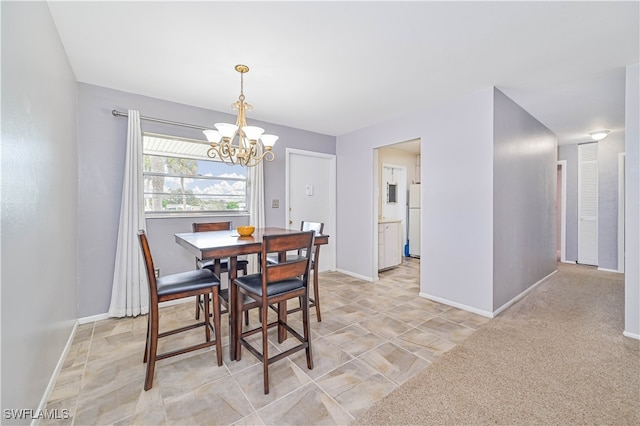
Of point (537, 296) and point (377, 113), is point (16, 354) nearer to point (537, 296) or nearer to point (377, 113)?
point (377, 113)

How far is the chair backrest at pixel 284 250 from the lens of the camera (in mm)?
1712

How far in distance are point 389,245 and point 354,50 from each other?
11.2ft

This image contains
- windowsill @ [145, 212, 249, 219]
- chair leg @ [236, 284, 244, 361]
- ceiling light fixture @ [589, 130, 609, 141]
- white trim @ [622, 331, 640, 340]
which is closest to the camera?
chair leg @ [236, 284, 244, 361]

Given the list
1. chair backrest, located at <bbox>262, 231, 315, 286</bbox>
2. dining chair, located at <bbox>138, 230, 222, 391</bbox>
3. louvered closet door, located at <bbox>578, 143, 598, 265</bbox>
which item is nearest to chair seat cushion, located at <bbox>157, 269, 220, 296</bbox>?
dining chair, located at <bbox>138, 230, 222, 391</bbox>

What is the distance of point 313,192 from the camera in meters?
4.57

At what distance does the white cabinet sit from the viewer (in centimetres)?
467

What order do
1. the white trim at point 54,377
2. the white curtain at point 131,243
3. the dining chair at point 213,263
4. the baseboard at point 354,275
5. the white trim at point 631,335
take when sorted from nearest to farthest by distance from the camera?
the white trim at point 54,377
the white trim at point 631,335
the dining chair at point 213,263
the white curtain at point 131,243
the baseboard at point 354,275

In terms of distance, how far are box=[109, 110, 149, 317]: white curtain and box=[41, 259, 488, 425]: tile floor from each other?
0.16 metres

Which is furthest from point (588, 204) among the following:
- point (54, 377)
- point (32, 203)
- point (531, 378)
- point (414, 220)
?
point (54, 377)

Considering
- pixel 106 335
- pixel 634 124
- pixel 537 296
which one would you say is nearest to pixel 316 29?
pixel 634 124

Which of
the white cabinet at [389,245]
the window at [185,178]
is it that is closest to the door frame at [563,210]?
the white cabinet at [389,245]

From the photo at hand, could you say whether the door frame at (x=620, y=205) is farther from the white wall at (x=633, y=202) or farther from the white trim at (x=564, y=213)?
the white wall at (x=633, y=202)

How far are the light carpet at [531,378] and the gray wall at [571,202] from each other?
322 cm

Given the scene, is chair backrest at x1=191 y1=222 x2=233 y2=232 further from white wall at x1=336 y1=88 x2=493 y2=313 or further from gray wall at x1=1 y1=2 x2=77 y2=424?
white wall at x1=336 y1=88 x2=493 y2=313
